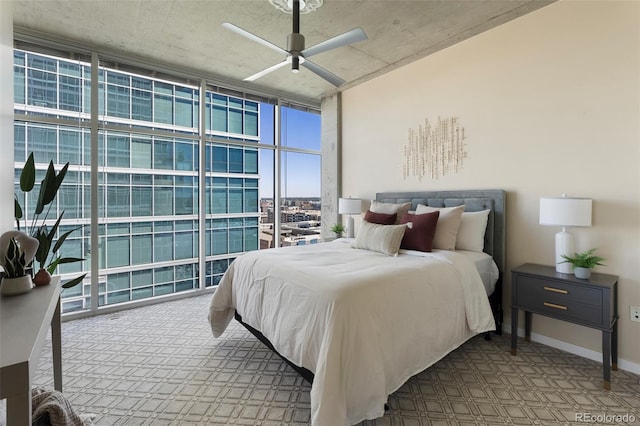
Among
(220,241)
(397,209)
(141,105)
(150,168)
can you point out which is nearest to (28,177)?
(150,168)

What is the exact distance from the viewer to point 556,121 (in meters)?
2.58

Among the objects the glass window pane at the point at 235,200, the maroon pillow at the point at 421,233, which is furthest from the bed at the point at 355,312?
the glass window pane at the point at 235,200

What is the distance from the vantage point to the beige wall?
225 cm

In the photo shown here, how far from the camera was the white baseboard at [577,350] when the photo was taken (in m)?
2.23

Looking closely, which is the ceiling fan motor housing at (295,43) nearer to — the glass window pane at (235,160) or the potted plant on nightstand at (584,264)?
the glass window pane at (235,160)

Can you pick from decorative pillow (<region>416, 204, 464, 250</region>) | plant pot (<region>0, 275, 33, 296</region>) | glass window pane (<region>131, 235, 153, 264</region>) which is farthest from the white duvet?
glass window pane (<region>131, 235, 153, 264</region>)

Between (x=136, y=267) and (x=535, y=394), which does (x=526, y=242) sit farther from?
(x=136, y=267)

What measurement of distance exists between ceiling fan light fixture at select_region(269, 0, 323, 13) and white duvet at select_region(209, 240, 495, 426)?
214 cm

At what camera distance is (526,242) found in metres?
2.79

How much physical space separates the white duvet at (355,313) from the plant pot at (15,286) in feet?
4.18

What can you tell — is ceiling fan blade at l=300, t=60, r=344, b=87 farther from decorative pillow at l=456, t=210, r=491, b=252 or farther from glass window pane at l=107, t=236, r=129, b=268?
glass window pane at l=107, t=236, r=129, b=268

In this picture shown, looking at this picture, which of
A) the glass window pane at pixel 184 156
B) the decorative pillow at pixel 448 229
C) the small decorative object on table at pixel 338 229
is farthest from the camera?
the small decorative object on table at pixel 338 229

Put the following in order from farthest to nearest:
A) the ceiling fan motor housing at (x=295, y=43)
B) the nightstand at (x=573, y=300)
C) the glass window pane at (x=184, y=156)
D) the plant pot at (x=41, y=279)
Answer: the glass window pane at (x=184, y=156)
the ceiling fan motor housing at (x=295, y=43)
the nightstand at (x=573, y=300)
the plant pot at (x=41, y=279)

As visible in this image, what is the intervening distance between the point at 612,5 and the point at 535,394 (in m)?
2.99
